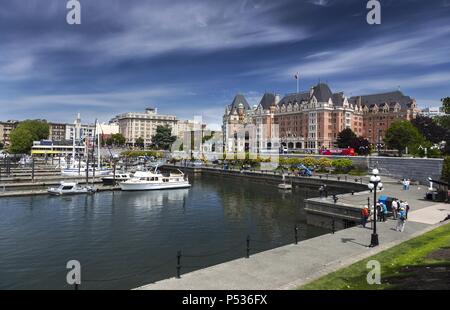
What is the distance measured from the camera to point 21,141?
156250 millimetres

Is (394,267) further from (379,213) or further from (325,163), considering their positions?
(325,163)

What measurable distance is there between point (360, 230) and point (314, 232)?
8.12 m

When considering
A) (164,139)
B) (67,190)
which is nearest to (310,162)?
(67,190)

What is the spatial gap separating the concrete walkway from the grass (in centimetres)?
57

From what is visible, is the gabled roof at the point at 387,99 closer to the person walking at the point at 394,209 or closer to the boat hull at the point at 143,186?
the boat hull at the point at 143,186

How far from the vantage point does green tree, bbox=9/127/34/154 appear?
156 meters

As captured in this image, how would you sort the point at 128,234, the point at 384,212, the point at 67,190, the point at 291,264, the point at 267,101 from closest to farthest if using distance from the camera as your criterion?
the point at 291,264 < the point at 384,212 < the point at 128,234 < the point at 67,190 < the point at 267,101

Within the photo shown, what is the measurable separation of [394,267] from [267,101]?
168 m

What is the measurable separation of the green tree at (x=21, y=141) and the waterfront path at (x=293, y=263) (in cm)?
16713

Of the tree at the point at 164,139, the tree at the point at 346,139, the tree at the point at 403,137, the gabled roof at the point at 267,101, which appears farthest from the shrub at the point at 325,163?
the tree at the point at 164,139

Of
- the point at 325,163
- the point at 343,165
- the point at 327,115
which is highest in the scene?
the point at 327,115

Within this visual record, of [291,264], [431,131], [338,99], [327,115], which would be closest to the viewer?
[291,264]
